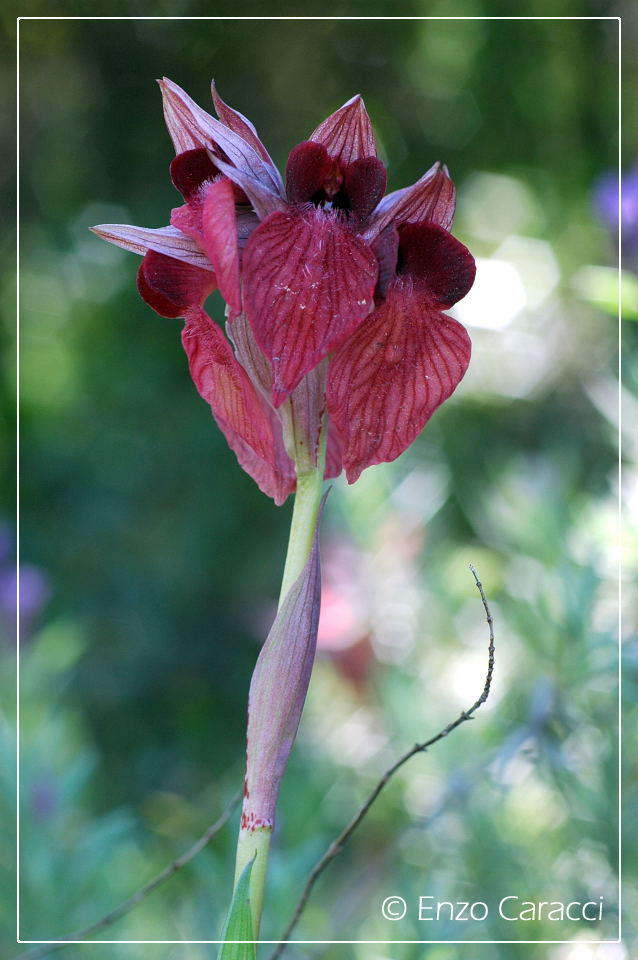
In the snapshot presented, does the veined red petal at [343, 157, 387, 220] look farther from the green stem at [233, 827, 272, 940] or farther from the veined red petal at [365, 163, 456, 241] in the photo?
the green stem at [233, 827, 272, 940]

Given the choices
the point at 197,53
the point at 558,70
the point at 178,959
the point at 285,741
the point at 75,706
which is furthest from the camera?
the point at 75,706

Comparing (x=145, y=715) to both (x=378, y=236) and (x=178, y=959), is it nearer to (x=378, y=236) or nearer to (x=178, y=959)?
(x=178, y=959)

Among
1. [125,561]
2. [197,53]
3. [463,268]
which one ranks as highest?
[197,53]

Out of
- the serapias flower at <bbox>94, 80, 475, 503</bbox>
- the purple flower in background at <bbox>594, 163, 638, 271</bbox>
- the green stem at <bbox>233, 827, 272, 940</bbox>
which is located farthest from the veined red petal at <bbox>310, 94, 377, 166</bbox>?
the purple flower in background at <bbox>594, 163, 638, 271</bbox>

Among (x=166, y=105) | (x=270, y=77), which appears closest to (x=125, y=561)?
(x=270, y=77)

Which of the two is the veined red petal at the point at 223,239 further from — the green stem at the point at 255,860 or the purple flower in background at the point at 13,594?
the purple flower in background at the point at 13,594

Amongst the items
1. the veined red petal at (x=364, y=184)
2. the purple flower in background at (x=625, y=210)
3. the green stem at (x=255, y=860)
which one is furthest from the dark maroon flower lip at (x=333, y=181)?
the purple flower in background at (x=625, y=210)

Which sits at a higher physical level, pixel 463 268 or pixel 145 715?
pixel 463 268
